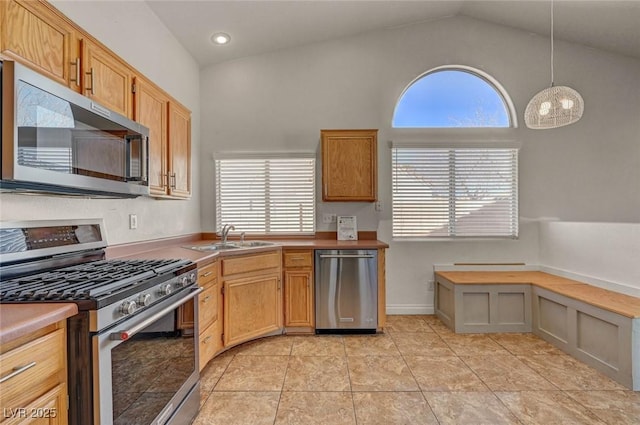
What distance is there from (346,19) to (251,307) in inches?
126

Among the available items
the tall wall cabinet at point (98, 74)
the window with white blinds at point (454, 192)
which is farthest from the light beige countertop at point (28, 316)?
the window with white blinds at point (454, 192)

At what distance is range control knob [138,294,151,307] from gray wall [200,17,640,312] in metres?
2.44

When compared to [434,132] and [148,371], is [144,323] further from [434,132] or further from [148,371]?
[434,132]

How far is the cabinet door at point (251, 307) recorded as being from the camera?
2689 mm

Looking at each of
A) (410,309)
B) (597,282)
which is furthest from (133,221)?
(597,282)

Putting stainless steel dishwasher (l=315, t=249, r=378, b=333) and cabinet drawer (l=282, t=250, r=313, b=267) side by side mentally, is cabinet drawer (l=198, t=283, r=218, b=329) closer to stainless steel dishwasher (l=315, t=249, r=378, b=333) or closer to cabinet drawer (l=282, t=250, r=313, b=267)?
cabinet drawer (l=282, t=250, r=313, b=267)

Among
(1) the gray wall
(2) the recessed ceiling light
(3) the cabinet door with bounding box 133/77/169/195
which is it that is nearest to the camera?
(3) the cabinet door with bounding box 133/77/169/195

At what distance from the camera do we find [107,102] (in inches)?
69.4

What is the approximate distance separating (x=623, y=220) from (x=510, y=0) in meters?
2.93

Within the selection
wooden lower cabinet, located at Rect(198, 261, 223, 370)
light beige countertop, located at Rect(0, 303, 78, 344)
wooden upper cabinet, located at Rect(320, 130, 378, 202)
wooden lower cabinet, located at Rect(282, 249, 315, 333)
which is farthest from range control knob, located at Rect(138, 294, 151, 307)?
wooden upper cabinet, located at Rect(320, 130, 378, 202)

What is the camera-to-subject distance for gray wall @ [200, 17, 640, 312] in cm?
374

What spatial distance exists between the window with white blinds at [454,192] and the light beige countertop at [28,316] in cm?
331

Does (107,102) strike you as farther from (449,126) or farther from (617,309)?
(617,309)

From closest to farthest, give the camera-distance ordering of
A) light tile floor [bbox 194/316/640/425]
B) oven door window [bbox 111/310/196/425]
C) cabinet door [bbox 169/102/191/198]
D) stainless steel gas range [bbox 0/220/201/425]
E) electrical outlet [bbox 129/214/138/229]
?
stainless steel gas range [bbox 0/220/201/425]
oven door window [bbox 111/310/196/425]
light tile floor [bbox 194/316/640/425]
electrical outlet [bbox 129/214/138/229]
cabinet door [bbox 169/102/191/198]
